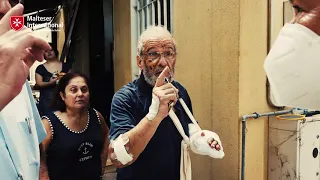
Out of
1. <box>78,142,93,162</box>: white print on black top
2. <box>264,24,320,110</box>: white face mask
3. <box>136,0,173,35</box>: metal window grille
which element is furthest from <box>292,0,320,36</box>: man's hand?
<box>136,0,173,35</box>: metal window grille

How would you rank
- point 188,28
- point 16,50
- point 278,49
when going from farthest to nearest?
point 188,28, point 278,49, point 16,50

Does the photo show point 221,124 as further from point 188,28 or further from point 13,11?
point 13,11

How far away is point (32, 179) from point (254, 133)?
1.05 meters

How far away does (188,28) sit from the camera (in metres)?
1.83

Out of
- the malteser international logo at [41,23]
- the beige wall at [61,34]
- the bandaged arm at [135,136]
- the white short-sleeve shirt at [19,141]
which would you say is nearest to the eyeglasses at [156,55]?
the bandaged arm at [135,136]

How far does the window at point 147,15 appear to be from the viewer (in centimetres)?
222

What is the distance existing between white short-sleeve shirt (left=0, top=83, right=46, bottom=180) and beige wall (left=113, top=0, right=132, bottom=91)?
198 centimetres

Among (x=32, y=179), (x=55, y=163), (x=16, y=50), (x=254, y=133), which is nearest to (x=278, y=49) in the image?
(x=16, y=50)

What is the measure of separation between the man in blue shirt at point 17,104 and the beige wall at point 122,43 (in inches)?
76.7

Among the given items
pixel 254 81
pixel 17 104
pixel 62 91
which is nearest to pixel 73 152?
pixel 62 91

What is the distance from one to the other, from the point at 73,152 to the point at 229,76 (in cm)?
95

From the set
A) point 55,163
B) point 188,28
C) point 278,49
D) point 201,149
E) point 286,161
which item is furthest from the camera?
point 188,28

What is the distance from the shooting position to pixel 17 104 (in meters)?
1.01

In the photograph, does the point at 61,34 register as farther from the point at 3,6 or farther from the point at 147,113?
the point at 3,6
